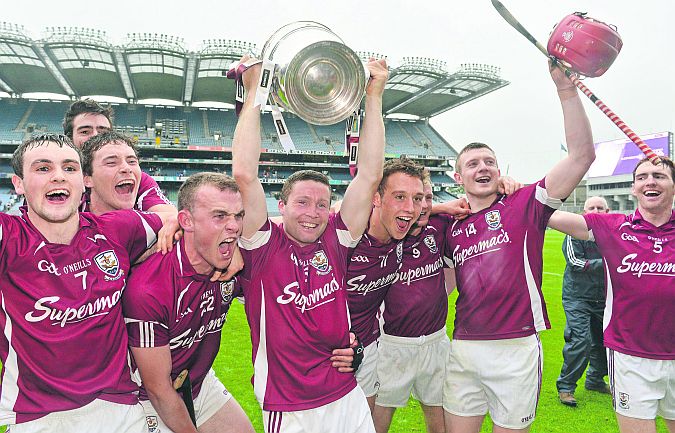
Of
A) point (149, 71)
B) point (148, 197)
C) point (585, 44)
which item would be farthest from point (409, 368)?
point (149, 71)

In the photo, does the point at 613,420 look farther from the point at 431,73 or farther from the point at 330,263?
the point at 431,73

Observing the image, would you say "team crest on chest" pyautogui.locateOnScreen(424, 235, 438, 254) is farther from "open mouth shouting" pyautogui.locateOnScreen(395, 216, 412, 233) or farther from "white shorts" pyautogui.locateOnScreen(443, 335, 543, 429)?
"white shorts" pyautogui.locateOnScreen(443, 335, 543, 429)

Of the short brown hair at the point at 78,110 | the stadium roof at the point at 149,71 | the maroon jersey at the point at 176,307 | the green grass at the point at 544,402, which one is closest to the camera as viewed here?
the maroon jersey at the point at 176,307

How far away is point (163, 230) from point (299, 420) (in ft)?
4.23

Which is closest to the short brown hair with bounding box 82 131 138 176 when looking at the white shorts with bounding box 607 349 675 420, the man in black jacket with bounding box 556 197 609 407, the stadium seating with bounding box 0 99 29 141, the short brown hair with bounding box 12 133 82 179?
the short brown hair with bounding box 12 133 82 179

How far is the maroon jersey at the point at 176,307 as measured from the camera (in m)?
2.54

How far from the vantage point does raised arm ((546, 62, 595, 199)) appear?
10.1 ft

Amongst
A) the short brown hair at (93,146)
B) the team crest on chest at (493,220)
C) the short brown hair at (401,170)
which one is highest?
the short brown hair at (93,146)

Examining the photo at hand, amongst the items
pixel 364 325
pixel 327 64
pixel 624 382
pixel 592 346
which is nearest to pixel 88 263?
pixel 327 64

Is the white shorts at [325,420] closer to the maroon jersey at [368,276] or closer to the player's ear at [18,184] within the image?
the maroon jersey at [368,276]

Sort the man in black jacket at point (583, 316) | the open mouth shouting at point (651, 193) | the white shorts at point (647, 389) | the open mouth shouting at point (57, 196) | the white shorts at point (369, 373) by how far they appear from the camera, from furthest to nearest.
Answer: the man in black jacket at point (583, 316)
the white shorts at point (369, 373)
the open mouth shouting at point (651, 193)
the white shorts at point (647, 389)
the open mouth shouting at point (57, 196)

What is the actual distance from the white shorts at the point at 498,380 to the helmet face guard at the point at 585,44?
1726 mm

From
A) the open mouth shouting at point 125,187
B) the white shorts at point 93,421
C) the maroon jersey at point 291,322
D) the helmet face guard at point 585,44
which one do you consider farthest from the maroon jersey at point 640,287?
the open mouth shouting at point 125,187

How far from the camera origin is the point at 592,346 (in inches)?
225
